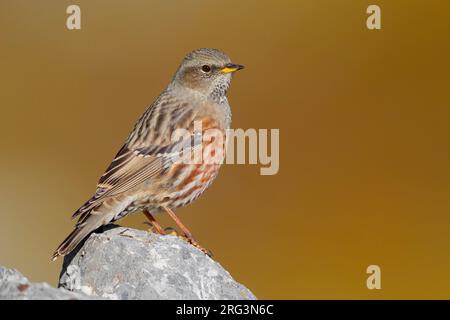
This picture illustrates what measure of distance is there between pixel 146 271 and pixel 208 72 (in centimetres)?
274

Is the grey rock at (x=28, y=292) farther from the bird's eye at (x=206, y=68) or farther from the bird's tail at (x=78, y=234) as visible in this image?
the bird's eye at (x=206, y=68)

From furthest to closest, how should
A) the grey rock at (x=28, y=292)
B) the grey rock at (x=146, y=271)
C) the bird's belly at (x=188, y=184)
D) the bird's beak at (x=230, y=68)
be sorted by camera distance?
the bird's beak at (x=230, y=68) < the bird's belly at (x=188, y=184) < the grey rock at (x=146, y=271) < the grey rock at (x=28, y=292)

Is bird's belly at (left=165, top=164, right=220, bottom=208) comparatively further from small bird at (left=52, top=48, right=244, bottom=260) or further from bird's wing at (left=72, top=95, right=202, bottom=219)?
bird's wing at (left=72, top=95, right=202, bottom=219)

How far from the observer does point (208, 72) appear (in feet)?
25.2

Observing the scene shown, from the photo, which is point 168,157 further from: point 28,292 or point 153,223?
point 28,292

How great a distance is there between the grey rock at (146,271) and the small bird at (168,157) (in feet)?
0.96

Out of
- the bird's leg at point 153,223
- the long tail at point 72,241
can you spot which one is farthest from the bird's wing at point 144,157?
the bird's leg at point 153,223

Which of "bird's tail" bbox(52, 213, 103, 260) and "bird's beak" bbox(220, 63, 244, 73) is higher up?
"bird's beak" bbox(220, 63, 244, 73)

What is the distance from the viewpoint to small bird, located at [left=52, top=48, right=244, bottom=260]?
21.2 ft

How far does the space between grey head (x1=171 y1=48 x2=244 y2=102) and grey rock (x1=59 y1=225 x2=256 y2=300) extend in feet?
6.75

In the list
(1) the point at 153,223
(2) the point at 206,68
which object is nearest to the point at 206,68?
(2) the point at 206,68

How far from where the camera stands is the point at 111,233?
609 centimetres

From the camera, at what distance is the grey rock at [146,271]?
17.6 feet

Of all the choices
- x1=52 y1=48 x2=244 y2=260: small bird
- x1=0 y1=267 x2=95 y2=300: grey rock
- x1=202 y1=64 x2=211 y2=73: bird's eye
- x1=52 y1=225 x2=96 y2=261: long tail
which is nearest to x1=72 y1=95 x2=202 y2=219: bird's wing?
x1=52 y1=48 x2=244 y2=260: small bird
